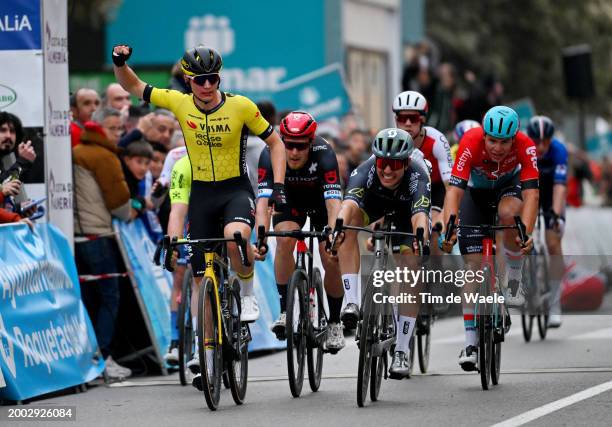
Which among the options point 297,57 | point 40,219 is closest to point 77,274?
point 40,219

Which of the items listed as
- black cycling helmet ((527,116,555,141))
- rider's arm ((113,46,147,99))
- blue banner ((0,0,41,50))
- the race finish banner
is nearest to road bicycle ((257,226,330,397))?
rider's arm ((113,46,147,99))

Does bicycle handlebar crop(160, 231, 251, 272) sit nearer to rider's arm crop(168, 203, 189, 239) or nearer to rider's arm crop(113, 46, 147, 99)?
rider's arm crop(168, 203, 189, 239)

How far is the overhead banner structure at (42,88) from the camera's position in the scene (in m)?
13.6

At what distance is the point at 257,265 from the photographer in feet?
53.8

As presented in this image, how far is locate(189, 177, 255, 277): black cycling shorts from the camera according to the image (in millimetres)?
12047

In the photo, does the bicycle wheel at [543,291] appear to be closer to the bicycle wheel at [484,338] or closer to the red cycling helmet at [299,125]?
the bicycle wheel at [484,338]

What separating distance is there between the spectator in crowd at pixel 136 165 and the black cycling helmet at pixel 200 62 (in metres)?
2.96

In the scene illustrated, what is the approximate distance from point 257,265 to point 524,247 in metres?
4.66

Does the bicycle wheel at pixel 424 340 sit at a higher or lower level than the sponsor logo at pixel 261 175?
lower

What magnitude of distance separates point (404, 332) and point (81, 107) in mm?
4399

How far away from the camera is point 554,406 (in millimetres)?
11023

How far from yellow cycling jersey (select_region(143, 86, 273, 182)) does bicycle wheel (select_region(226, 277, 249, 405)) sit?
33.5 inches

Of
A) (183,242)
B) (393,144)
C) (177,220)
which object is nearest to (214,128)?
(177,220)

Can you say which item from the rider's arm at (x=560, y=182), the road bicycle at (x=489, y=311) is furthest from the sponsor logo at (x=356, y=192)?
the rider's arm at (x=560, y=182)
